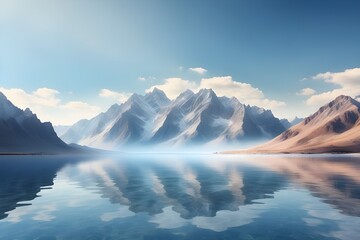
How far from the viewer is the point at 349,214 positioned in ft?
82.0

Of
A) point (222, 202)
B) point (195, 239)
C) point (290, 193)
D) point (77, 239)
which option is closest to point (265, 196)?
point (290, 193)

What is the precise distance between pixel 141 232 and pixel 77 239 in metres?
4.06

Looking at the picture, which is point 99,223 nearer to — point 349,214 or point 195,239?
point 195,239

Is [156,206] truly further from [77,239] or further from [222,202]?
[77,239]

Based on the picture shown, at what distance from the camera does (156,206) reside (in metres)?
29.9

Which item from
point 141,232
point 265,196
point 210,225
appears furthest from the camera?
point 265,196

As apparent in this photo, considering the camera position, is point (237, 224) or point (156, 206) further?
point (156, 206)

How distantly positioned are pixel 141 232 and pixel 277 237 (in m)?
8.74

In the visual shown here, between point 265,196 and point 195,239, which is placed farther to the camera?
point 265,196

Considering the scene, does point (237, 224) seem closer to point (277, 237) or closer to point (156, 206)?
point (277, 237)

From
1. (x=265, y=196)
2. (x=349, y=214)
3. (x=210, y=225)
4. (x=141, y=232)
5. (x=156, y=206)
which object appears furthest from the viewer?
(x=265, y=196)

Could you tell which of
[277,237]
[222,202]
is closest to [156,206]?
[222,202]

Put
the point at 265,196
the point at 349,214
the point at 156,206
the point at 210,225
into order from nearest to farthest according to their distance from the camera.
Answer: the point at 210,225 < the point at 349,214 < the point at 156,206 < the point at 265,196

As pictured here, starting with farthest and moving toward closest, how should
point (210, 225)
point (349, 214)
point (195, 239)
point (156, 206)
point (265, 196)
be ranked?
point (265, 196)
point (156, 206)
point (349, 214)
point (210, 225)
point (195, 239)
